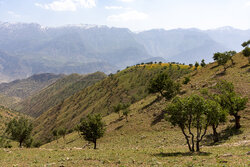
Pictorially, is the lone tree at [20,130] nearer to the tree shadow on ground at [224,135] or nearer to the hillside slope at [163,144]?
the hillside slope at [163,144]

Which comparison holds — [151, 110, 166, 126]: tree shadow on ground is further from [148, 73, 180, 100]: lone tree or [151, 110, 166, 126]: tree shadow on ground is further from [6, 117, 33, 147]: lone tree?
[6, 117, 33, 147]: lone tree

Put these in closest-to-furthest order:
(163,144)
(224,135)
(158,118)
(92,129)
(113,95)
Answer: (224,135), (163,144), (92,129), (158,118), (113,95)

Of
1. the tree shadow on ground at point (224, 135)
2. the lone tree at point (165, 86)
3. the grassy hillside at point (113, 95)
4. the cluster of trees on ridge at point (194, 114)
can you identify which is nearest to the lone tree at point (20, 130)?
the cluster of trees on ridge at point (194, 114)

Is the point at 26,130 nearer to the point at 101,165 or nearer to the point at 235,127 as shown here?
the point at 101,165

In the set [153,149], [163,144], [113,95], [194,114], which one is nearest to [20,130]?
[153,149]

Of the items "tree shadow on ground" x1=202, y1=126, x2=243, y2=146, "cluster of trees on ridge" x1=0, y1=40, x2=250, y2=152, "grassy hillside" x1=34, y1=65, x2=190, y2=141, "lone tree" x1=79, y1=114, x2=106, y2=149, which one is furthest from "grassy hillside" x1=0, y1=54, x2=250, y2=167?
"grassy hillside" x1=34, y1=65, x2=190, y2=141

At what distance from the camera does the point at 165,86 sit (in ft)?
231

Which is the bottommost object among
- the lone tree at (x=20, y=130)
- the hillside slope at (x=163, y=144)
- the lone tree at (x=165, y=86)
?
the hillside slope at (x=163, y=144)

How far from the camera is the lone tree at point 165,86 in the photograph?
6750cm

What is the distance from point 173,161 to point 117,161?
25.0 ft


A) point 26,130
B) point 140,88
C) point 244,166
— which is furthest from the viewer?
point 140,88

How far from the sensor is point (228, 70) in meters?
70.6

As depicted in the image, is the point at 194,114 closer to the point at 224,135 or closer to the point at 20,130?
the point at 224,135

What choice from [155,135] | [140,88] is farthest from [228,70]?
[140,88]
